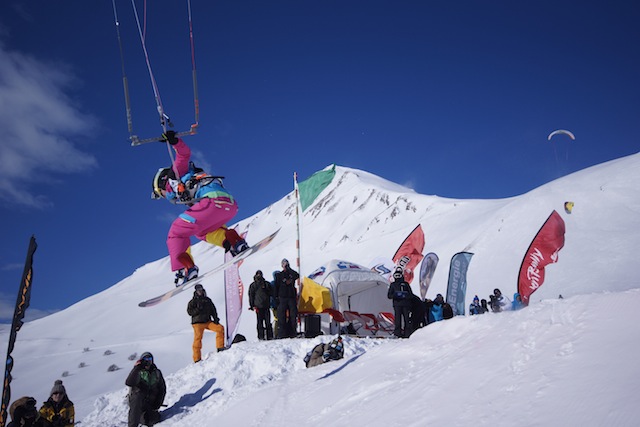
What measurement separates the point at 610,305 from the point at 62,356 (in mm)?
22393

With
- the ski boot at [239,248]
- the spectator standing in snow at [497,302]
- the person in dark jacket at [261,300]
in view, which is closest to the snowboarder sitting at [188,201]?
the ski boot at [239,248]

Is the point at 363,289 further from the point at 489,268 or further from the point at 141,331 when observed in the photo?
the point at 141,331

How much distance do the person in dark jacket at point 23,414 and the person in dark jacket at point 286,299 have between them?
195 inches

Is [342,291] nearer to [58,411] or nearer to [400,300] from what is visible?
[400,300]

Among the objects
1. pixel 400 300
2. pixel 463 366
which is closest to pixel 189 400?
pixel 400 300

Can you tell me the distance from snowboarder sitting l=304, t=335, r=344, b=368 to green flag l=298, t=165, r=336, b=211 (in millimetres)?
4075

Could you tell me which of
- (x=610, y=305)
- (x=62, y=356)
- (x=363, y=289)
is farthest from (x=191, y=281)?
(x=62, y=356)

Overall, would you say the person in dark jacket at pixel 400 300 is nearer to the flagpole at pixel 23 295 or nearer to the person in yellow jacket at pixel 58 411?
the person in yellow jacket at pixel 58 411

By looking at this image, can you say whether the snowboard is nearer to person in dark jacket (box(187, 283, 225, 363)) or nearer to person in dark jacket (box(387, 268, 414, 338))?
person in dark jacket (box(187, 283, 225, 363))

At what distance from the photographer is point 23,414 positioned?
5.58m

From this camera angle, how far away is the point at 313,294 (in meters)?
12.9

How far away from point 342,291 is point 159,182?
8.97m

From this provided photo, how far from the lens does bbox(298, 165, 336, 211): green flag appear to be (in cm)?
1055

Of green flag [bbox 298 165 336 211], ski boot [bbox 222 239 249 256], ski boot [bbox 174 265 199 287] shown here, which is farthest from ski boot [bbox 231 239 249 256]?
green flag [bbox 298 165 336 211]
